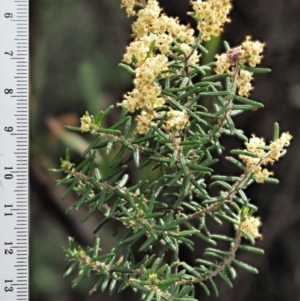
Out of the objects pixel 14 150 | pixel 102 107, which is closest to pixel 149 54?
pixel 14 150

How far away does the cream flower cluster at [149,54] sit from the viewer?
111cm

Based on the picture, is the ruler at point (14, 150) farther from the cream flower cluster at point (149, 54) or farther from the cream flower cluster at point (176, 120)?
the cream flower cluster at point (176, 120)

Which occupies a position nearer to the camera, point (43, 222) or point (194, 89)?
point (194, 89)

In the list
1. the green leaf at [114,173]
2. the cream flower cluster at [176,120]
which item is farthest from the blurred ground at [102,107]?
the cream flower cluster at [176,120]

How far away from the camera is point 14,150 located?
143cm

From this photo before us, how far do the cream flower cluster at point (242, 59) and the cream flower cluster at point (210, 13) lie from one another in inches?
1.9

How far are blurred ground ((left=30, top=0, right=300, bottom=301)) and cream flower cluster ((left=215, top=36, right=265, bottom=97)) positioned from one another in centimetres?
93

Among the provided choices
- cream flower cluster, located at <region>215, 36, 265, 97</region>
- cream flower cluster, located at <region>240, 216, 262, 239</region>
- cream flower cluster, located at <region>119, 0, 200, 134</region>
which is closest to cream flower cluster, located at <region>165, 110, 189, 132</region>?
cream flower cluster, located at <region>119, 0, 200, 134</region>

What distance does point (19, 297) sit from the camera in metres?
1.44

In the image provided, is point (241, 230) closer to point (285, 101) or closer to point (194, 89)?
point (194, 89)

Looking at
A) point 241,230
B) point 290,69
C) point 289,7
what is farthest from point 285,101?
point 241,230

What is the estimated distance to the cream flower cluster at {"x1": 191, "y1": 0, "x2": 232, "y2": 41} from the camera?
1161 millimetres

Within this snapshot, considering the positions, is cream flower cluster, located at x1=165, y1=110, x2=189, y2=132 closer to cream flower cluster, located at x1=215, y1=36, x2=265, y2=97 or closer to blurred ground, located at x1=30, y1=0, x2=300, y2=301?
cream flower cluster, located at x1=215, y1=36, x2=265, y2=97

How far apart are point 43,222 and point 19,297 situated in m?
0.79
